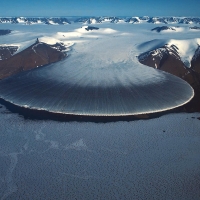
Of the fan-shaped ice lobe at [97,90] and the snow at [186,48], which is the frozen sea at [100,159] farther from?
the snow at [186,48]

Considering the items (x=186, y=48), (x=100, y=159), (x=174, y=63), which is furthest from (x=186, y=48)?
(x=100, y=159)

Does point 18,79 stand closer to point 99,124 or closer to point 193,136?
point 99,124

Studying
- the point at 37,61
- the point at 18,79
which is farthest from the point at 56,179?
the point at 37,61

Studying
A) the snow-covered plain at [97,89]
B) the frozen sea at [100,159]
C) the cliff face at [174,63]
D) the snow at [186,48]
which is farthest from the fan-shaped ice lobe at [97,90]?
the snow at [186,48]

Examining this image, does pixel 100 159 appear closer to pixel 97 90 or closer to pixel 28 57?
pixel 97 90

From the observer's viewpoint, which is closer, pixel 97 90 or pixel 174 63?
pixel 97 90

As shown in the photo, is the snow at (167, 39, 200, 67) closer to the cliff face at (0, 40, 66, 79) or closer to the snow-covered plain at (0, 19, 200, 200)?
the snow-covered plain at (0, 19, 200, 200)
